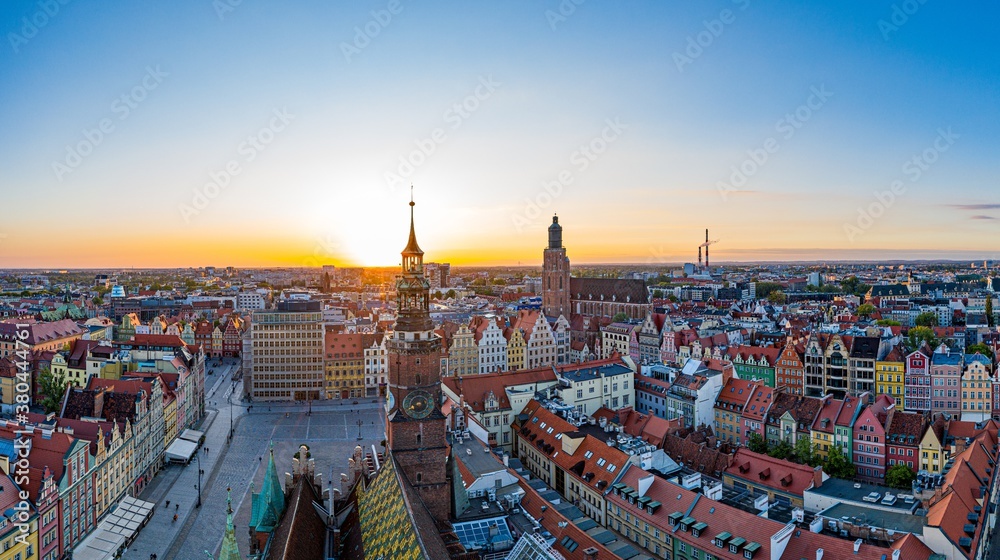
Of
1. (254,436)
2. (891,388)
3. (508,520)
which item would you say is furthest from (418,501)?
(891,388)

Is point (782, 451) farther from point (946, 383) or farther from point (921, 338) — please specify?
point (921, 338)

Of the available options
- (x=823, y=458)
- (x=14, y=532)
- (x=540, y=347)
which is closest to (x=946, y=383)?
(x=823, y=458)

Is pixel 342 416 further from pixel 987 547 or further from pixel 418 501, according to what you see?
pixel 987 547

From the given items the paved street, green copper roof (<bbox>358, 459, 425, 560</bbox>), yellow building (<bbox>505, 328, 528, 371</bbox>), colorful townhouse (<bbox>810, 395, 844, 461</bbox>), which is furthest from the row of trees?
yellow building (<bbox>505, 328, 528, 371</bbox>)

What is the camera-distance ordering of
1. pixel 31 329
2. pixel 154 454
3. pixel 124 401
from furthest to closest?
pixel 31 329 → pixel 154 454 → pixel 124 401

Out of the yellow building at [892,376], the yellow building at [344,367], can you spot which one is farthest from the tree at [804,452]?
the yellow building at [344,367]

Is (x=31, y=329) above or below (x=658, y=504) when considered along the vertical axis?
above
